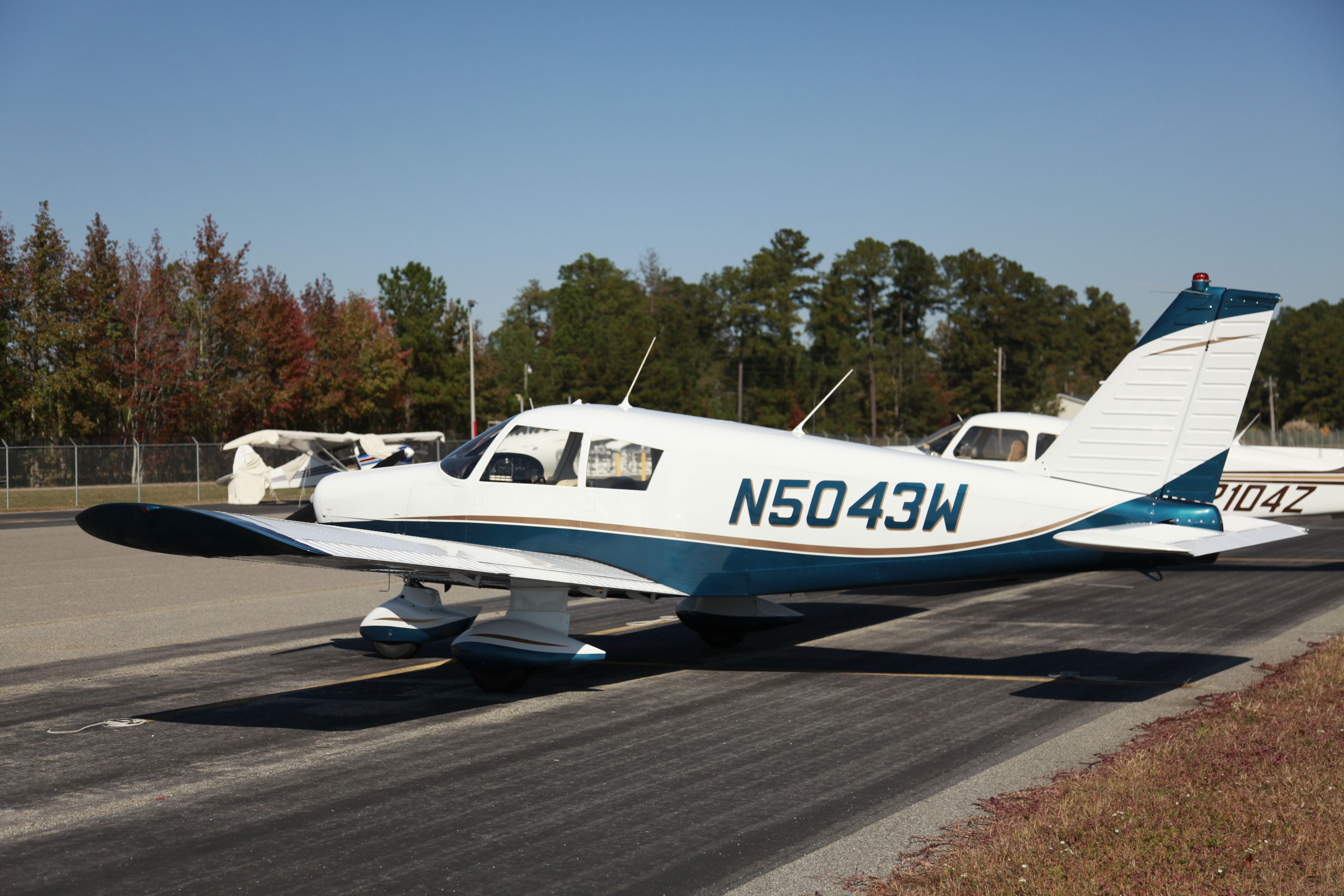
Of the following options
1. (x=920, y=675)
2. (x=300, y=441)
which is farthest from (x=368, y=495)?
(x=300, y=441)

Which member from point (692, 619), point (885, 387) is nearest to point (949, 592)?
point (692, 619)

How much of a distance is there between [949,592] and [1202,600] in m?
3.30

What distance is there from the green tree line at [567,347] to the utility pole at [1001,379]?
446mm

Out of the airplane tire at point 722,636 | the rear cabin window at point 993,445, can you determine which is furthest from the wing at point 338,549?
the rear cabin window at point 993,445

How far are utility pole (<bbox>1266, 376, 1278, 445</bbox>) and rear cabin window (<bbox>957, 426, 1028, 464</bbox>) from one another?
2489 inches

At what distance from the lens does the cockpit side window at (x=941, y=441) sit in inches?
677

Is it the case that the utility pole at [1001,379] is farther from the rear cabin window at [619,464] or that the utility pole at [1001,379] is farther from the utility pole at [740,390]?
the rear cabin window at [619,464]

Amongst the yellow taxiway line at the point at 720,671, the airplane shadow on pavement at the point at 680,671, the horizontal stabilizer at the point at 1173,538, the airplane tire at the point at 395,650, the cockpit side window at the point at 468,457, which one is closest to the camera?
the horizontal stabilizer at the point at 1173,538

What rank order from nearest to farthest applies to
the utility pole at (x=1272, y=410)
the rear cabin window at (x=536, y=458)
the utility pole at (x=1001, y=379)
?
the rear cabin window at (x=536, y=458) < the utility pole at (x=1272, y=410) < the utility pole at (x=1001, y=379)

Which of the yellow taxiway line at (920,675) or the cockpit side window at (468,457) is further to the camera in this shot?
the cockpit side window at (468,457)

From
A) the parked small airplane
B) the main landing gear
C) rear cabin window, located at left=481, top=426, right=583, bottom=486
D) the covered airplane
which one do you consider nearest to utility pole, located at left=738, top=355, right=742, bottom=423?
the covered airplane

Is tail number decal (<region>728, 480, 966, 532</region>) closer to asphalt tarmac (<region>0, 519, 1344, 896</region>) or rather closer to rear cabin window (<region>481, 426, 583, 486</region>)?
asphalt tarmac (<region>0, 519, 1344, 896</region>)

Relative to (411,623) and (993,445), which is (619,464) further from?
(993,445)

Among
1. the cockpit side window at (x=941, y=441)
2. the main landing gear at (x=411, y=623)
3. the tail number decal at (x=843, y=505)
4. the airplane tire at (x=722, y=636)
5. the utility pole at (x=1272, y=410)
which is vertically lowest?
the airplane tire at (x=722, y=636)
